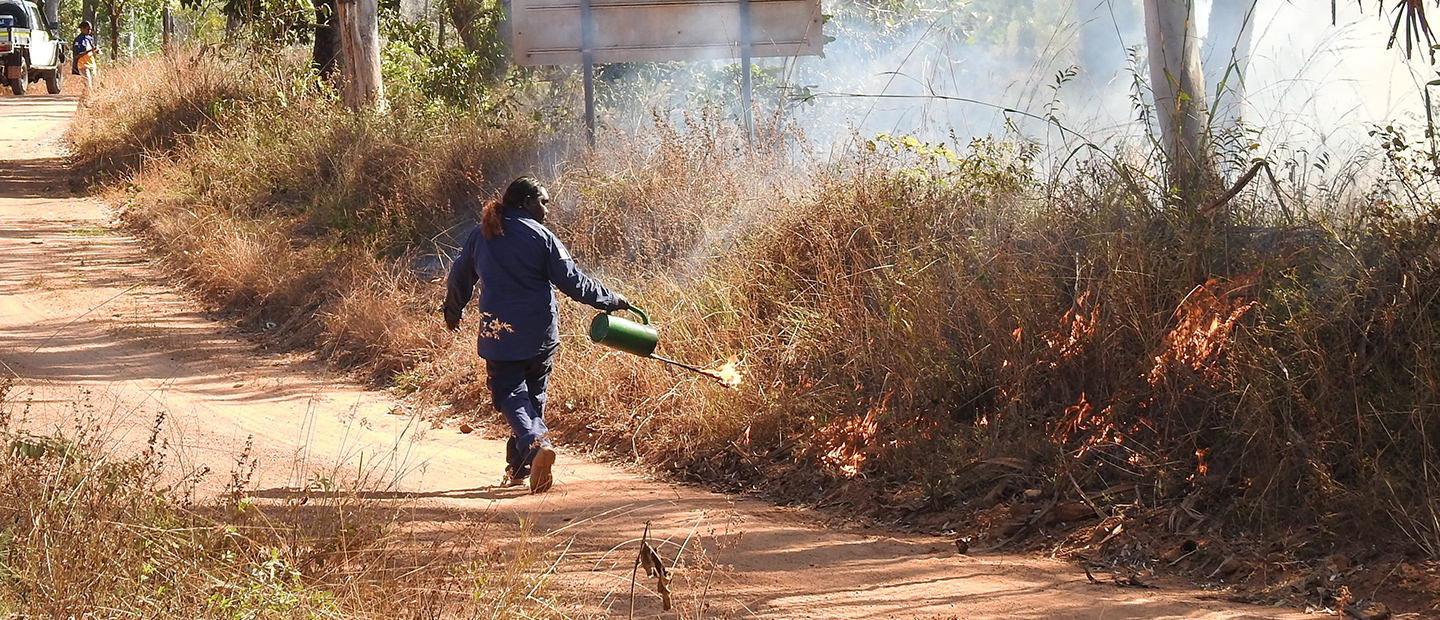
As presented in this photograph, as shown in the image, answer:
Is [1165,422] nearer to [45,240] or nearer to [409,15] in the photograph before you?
[45,240]

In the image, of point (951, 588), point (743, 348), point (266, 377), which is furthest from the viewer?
point (266, 377)

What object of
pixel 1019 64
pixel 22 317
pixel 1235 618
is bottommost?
pixel 1235 618

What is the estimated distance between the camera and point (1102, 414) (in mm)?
5594

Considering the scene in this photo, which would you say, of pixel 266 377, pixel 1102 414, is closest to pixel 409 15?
pixel 266 377

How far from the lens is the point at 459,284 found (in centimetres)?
643

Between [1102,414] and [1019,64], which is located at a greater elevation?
[1019,64]

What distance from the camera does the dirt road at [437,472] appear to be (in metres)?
4.53

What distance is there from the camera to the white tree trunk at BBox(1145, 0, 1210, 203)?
6.24 metres

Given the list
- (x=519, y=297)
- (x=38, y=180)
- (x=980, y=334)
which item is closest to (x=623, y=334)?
(x=519, y=297)

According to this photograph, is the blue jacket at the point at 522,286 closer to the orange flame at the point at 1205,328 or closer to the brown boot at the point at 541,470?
the brown boot at the point at 541,470

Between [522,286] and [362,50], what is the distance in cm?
820

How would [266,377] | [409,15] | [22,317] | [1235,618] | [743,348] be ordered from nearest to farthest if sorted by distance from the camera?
[1235,618] → [743,348] → [266,377] → [22,317] → [409,15]

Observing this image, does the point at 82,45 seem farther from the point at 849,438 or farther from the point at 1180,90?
the point at 1180,90

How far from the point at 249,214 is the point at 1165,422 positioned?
931cm
